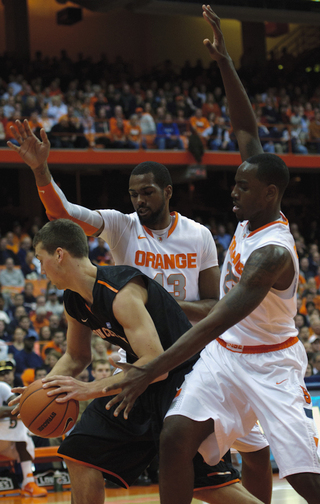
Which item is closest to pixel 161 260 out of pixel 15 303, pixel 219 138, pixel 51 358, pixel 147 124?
pixel 51 358

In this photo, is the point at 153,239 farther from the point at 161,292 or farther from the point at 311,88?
the point at 311,88

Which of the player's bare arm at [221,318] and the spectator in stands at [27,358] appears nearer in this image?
the player's bare arm at [221,318]

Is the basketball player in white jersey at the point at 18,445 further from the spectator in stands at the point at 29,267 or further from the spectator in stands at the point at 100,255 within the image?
the spectator in stands at the point at 100,255

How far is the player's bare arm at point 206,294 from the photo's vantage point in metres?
4.55

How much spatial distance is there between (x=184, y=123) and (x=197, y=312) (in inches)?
560

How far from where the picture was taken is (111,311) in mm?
3484

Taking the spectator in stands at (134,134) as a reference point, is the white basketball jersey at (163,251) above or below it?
below

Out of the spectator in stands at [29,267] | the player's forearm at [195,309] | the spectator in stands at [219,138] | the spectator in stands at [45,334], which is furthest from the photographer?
the spectator in stands at [219,138]

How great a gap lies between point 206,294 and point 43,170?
1484 mm

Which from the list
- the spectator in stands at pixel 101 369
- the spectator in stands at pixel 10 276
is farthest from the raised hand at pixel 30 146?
the spectator in stands at pixel 10 276

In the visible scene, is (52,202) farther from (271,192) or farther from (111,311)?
(271,192)

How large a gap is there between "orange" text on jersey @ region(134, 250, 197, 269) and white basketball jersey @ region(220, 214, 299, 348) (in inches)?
38.5

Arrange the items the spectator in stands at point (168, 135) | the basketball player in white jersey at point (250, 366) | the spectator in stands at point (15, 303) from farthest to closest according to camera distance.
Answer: the spectator in stands at point (168, 135)
the spectator in stands at point (15, 303)
the basketball player in white jersey at point (250, 366)

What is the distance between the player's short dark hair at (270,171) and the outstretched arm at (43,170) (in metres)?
1.37
